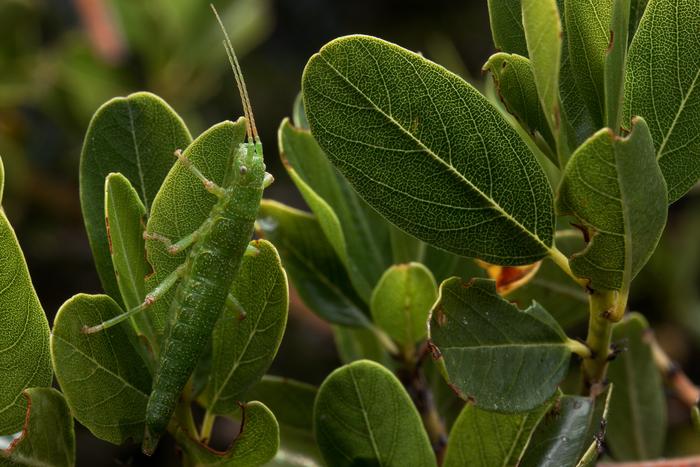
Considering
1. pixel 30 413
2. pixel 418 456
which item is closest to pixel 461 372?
pixel 418 456

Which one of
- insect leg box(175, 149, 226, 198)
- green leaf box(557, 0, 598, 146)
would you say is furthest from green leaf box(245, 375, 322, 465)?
green leaf box(557, 0, 598, 146)

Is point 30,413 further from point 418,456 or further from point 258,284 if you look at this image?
point 418,456

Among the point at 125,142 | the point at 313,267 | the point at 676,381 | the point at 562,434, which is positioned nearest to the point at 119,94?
the point at 313,267

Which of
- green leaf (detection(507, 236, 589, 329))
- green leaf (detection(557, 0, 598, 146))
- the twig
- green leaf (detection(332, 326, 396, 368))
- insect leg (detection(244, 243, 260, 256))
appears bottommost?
the twig

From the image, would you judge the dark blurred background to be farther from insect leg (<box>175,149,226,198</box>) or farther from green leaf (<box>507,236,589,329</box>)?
insect leg (<box>175,149,226,198</box>)

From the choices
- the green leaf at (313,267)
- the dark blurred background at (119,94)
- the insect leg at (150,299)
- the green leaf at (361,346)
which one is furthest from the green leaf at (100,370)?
the dark blurred background at (119,94)

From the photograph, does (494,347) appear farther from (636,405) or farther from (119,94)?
(119,94)
